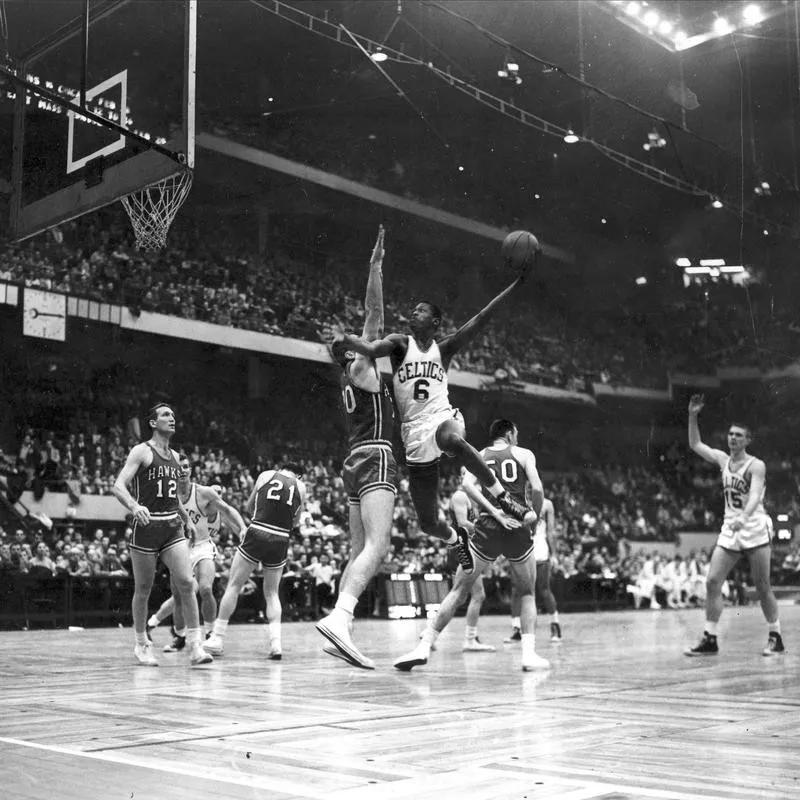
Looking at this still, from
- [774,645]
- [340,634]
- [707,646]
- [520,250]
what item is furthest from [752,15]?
[340,634]

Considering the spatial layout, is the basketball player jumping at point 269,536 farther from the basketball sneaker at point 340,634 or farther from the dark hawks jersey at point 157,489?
the basketball sneaker at point 340,634

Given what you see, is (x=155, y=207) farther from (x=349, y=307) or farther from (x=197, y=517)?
(x=349, y=307)

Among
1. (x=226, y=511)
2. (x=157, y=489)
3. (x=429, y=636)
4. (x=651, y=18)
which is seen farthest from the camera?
(x=651, y=18)

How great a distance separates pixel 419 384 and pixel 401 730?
2.88 metres

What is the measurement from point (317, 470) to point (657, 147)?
1345 centimetres

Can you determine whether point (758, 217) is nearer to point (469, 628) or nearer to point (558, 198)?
point (558, 198)

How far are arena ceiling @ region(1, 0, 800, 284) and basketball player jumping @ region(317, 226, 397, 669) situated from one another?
14632 millimetres

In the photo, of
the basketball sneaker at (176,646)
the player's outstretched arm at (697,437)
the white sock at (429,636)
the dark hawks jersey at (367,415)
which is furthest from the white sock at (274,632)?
the player's outstretched arm at (697,437)

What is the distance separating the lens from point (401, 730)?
182 inches

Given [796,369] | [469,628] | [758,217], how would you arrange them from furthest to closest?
[796,369]
[758,217]
[469,628]

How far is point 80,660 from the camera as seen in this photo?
9234mm

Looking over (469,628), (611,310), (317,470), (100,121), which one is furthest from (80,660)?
(611,310)

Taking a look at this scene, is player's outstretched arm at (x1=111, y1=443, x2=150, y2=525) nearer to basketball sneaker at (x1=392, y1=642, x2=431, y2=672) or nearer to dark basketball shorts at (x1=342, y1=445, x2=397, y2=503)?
dark basketball shorts at (x1=342, y1=445, x2=397, y2=503)

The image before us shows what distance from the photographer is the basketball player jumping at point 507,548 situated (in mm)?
8133
